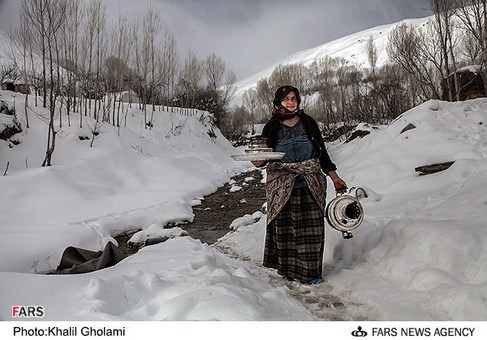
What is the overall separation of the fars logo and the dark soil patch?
1.89 metres

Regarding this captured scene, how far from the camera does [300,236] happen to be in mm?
1739

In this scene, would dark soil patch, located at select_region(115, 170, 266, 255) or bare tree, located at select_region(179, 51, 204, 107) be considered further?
bare tree, located at select_region(179, 51, 204, 107)

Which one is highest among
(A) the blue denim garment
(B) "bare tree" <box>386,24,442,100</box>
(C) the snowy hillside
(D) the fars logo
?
(B) "bare tree" <box>386,24,442,100</box>

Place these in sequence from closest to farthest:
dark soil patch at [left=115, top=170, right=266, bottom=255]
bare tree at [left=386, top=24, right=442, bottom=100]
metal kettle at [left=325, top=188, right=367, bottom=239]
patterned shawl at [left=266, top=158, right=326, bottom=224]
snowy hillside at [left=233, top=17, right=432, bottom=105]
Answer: metal kettle at [left=325, top=188, right=367, bottom=239], patterned shawl at [left=266, top=158, right=326, bottom=224], snowy hillside at [left=233, top=17, right=432, bottom=105], dark soil patch at [left=115, top=170, right=266, bottom=255], bare tree at [left=386, top=24, right=442, bottom=100]

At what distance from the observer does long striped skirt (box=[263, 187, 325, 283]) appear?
1.70 m

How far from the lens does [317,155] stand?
181 centimetres

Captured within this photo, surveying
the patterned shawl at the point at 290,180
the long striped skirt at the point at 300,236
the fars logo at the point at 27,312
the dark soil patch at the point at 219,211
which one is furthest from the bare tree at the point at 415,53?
the fars logo at the point at 27,312

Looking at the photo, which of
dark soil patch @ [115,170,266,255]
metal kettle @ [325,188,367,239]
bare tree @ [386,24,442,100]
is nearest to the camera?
metal kettle @ [325,188,367,239]

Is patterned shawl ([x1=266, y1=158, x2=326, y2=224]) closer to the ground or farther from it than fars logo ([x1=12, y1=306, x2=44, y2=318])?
farther from it

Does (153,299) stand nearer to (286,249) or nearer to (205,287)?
(205,287)

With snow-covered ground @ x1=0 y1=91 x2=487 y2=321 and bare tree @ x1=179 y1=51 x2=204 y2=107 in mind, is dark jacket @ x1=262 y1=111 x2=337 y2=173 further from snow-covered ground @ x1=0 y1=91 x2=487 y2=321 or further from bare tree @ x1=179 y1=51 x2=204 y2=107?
bare tree @ x1=179 y1=51 x2=204 y2=107

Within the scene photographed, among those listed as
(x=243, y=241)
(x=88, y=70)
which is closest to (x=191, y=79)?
(x=88, y=70)
